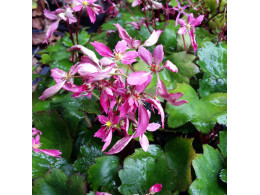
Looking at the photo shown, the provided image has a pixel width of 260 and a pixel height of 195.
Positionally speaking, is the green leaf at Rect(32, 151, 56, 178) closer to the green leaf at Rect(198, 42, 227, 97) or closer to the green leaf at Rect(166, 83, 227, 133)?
the green leaf at Rect(166, 83, 227, 133)

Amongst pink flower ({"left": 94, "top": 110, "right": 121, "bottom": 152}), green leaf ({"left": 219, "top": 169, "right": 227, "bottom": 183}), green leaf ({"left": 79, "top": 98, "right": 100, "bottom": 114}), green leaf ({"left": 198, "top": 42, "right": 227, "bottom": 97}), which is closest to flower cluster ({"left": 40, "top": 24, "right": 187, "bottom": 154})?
pink flower ({"left": 94, "top": 110, "right": 121, "bottom": 152})

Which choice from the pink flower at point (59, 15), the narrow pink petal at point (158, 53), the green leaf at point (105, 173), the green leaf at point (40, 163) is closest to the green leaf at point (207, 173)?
the green leaf at point (105, 173)

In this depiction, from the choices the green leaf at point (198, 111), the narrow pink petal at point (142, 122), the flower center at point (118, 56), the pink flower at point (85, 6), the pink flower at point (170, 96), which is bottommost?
the green leaf at point (198, 111)

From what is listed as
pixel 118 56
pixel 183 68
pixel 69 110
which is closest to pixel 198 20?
pixel 183 68

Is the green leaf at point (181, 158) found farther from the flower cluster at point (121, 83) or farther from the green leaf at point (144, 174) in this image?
the flower cluster at point (121, 83)

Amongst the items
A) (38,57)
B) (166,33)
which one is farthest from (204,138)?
(38,57)

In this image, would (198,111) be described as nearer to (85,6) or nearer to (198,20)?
(198,20)

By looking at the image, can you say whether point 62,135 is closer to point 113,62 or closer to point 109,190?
point 109,190
